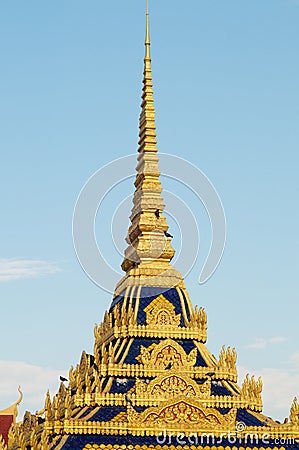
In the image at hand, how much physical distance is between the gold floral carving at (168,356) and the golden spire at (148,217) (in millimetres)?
4690

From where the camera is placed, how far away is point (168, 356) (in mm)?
55969

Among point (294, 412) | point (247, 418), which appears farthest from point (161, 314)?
point (294, 412)

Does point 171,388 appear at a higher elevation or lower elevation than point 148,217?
lower

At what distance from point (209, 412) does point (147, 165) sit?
15836mm

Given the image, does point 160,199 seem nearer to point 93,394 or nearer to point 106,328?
point 106,328

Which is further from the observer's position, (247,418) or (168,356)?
(168,356)

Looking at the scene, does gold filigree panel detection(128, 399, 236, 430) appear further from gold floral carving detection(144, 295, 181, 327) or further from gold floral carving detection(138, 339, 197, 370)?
gold floral carving detection(144, 295, 181, 327)

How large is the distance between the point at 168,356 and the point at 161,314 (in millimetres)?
2771

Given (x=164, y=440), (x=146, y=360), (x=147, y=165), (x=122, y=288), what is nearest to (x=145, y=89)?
(x=147, y=165)

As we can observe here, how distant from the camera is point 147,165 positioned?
208 ft

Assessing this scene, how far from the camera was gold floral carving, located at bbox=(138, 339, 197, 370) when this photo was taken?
5566cm

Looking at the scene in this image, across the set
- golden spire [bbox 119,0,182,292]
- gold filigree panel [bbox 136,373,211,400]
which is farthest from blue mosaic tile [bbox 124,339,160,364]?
golden spire [bbox 119,0,182,292]

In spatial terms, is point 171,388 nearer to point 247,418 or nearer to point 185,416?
point 185,416

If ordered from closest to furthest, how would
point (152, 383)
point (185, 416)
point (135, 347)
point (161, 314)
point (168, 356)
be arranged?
1. point (185, 416)
2. point (152, 383)
3. point (168, 356)
4. point (135, 347)
5. point (161, 314)
